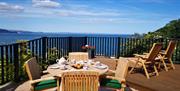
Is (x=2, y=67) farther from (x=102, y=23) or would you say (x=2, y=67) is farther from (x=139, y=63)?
(x=102, y=23)

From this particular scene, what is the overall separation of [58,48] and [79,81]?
18.5ft

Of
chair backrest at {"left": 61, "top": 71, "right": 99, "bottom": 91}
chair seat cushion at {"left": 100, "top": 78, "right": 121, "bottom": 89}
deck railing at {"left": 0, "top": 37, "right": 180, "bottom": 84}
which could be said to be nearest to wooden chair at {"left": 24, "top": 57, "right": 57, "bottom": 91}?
chair seat cushion at {"left": 100, "top": 78, "right": 121, "bottom": 89}

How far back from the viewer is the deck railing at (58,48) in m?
6.04

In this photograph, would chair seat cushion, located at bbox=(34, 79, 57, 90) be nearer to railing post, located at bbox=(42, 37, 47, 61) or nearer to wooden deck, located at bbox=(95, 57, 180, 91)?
wooden deck, located at bbox=(95, 57, 180, 91)

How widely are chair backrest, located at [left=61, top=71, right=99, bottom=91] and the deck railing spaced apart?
98.2 inches

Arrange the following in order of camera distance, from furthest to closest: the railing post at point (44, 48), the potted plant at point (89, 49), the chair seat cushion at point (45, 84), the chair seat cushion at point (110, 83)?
the potted plant at point (89, 49) → the railing post at point (44, 48) → the chair seat cushion at point (110, 83) → the chair seat cushion at point (45, 84)

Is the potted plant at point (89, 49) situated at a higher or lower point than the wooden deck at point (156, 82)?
higher

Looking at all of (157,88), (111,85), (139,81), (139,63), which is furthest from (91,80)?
(139,63)

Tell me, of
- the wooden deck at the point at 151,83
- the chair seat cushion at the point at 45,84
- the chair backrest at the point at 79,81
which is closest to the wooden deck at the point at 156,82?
the wooden deck at the point at 151,83

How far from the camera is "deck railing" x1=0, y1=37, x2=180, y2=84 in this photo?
604 centimetres

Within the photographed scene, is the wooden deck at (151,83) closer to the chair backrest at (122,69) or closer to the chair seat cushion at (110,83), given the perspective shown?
the chair backrest at (122,69)

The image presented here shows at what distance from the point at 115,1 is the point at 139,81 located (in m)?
15.9

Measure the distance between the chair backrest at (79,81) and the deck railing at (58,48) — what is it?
2.49m

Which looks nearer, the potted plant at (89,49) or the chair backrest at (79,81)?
the chair backrest at (79,81)
